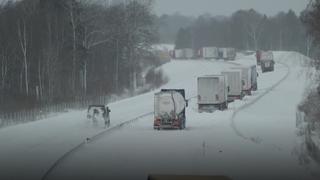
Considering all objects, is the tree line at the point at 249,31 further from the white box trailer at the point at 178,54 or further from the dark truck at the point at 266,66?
the white box trailer at the point at 178,54

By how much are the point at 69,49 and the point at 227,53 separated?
62022 millimetres

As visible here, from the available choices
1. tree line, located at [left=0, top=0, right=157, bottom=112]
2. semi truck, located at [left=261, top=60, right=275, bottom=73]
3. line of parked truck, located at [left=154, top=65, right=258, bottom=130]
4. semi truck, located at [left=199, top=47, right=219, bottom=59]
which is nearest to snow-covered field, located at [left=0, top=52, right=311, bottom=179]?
line of parked truck, located at [left=154, top=65, right=258, bottom=130]

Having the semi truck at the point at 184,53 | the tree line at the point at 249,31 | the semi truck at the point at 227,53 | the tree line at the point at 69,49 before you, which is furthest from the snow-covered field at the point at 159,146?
the semi truck at the point at 184,53

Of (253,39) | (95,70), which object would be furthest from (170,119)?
(253,39)

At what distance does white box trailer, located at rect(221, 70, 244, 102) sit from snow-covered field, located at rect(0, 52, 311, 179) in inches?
179

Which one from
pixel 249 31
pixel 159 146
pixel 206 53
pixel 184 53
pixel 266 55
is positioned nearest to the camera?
pixel 159 146

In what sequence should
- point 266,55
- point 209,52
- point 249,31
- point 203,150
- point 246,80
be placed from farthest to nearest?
point 209,52 → point 266,55 → point 249,31 → point 246,80 → point 203,150

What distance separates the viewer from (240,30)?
97.4m

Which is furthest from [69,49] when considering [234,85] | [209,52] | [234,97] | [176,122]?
[209,52]

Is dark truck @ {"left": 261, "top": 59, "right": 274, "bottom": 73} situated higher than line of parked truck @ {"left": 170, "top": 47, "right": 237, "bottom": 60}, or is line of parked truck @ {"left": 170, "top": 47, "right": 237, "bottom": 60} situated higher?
line of parked truck @ {"left": 170, "top": 47, "right": 237, "bottom": 60}

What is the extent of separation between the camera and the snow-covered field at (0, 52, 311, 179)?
82.3 ft

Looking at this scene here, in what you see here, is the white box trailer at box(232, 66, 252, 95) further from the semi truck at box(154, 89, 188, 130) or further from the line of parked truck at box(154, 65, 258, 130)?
the semi truck at box(154, 89, 188, 130)

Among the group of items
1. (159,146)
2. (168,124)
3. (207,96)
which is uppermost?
(207,96)

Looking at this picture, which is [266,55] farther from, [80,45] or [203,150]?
[203,150]
